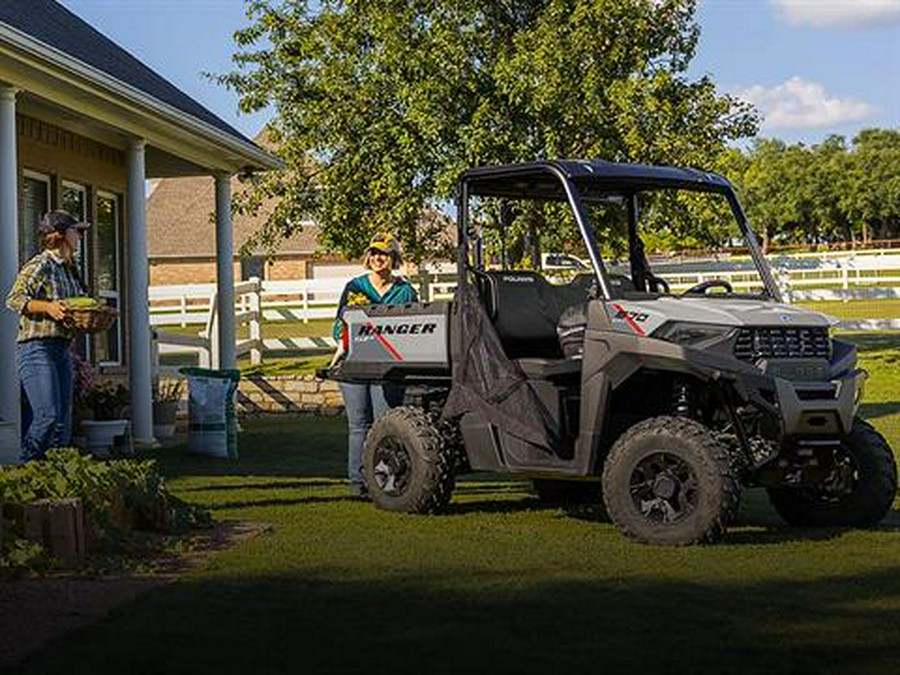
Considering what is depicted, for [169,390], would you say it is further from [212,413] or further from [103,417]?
[103,417]

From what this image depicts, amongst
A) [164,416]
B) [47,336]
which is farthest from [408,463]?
[164,416]

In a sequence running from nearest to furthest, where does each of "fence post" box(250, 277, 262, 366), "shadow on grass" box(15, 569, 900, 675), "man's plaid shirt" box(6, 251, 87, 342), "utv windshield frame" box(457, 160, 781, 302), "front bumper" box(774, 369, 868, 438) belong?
"shadow on grass" box(15, 569, 900, 675), "front bumper" box(774, 369, 868, 438), "utv windshield frame" box(457, 160, 781, 302), "man's plaid shirt" box(6, 251, 87, 342), "fence post" box(250, 277, 262, 366)

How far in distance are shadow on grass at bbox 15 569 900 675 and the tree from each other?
16.7 m

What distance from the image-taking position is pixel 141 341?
54.7 ft

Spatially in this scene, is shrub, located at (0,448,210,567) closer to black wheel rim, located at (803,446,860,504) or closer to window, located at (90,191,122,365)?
black wheel rim, located at (803,446,860,504)

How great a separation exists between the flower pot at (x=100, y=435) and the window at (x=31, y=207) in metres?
2.43

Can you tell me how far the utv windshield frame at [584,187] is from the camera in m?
10.1

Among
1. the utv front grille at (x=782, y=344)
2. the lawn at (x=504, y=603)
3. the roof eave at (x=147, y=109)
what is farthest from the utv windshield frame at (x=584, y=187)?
the roof eave at (x=147, y=109)

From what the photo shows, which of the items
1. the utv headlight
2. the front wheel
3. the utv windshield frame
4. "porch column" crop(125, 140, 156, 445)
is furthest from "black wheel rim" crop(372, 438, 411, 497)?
"porch column" crop(125, 140, 156, 445)

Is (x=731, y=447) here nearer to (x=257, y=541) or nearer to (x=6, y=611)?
(x=257, y=541)

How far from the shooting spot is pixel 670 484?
935 centimetres

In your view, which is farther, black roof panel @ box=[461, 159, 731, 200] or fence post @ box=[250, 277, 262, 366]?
fence post @ box=[250, 277, 262, 366]

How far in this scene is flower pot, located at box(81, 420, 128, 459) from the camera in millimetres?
15047

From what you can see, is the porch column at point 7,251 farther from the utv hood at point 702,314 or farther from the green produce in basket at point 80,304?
the utv hood at point 702,314
